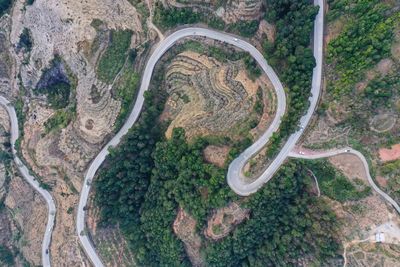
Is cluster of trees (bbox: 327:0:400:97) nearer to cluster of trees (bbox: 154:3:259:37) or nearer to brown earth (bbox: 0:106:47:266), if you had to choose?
cluster of trees (bbox: 154:3:259:37)

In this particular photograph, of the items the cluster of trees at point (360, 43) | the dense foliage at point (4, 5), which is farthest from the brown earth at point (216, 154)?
the dense foliage at point (4, 5)

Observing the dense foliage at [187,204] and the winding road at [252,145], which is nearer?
the winding road at [252,145]

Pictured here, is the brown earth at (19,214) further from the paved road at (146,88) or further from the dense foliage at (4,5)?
the dense foliage at (4,5)

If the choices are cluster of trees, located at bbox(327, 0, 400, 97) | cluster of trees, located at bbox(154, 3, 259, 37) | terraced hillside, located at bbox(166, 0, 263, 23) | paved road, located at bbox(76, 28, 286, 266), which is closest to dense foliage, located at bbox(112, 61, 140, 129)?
paved road, located at bbox(76, 28, 286, 266)

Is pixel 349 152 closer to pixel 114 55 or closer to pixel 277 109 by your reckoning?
pixel 277 109

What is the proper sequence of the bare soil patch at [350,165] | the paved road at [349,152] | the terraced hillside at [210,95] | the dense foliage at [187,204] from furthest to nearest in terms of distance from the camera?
the terraced hillside at [210,95]
the dense foliage at [187,204]
the bare soil patch at [350,165]
the paved road at [349,152]

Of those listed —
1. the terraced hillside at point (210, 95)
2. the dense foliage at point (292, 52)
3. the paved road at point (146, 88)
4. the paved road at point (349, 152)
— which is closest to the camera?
the dense foliage at point (292, 52)

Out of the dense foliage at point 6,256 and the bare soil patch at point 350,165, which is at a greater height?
the dense foliage at point 6,256
